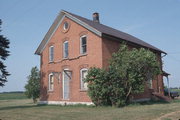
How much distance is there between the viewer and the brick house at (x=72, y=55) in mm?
19234

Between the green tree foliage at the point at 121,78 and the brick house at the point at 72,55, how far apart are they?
5.66ft

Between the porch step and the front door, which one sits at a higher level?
the front door

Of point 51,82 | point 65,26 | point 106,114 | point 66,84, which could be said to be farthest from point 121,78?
point 51,82

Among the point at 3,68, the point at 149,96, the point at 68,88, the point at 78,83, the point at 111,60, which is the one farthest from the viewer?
the point at 3,68

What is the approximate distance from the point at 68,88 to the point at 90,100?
3456mm

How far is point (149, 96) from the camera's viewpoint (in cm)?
2361

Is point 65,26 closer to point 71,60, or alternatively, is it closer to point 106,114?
point 71,60

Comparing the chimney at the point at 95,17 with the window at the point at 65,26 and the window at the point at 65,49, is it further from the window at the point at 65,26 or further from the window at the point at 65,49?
the window at the point at 65,49

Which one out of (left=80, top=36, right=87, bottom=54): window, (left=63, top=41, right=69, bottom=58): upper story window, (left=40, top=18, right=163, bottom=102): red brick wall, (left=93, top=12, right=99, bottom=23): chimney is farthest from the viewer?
(left=93, top=12, right=99, bottom=23): chimney

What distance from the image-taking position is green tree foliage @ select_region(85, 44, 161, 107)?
16641mm

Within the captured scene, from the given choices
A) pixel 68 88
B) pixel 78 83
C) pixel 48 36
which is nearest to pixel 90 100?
pixel 78 83

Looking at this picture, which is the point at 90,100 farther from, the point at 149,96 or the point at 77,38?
the point at 149,96

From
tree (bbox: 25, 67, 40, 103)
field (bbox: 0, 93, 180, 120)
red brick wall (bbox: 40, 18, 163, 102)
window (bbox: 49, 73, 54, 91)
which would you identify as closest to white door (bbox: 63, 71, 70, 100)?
red brick wall (bbox: 40, 18, 163, 102)

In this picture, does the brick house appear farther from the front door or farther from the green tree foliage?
the green tree foliage
